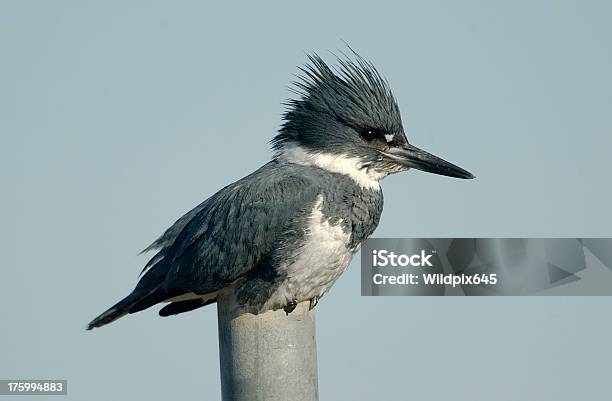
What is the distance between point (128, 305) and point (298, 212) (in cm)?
127

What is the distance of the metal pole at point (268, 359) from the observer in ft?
20.8

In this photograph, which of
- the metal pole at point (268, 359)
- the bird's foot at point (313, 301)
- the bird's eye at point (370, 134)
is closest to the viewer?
the metal pole at point (268, 359)

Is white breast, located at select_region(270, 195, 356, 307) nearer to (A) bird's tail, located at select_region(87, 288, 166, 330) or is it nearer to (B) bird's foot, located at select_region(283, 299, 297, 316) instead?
(B) bird's foot, located at select_region(283, 299, 297, 316)

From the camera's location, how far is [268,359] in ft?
20.9

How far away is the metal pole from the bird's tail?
789mm

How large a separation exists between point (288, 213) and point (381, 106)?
1.00 metres

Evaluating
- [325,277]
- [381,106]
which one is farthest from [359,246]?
[381,106]

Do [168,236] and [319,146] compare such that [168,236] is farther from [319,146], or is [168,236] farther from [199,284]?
[319,146]

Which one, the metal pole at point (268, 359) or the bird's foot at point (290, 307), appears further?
the bird's foot at point (290, 307)

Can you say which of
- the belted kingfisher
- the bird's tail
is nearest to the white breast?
the belted kingfisher

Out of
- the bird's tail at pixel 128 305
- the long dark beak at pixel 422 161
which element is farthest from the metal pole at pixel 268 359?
the long dark beak at pixel 422 161

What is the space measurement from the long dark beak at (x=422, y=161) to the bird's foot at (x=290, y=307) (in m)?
1.14

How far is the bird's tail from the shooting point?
7.21m

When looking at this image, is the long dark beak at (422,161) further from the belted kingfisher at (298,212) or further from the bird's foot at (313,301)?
the bird's foot at (313,301)
